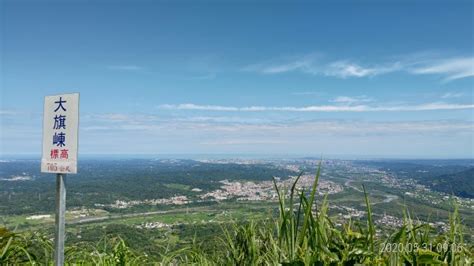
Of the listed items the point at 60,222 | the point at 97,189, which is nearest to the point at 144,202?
the point at 97,189

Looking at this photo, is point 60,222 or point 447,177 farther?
point 447,177

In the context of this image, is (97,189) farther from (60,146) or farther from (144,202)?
(60,146)

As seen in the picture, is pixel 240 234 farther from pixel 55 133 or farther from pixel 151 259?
pixel 55 133

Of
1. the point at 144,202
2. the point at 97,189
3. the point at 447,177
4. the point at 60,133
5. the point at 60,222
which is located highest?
the point at 60,133

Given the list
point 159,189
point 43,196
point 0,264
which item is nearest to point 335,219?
point 0,264

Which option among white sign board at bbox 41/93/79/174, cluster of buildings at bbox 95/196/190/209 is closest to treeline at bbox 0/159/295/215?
cluster of buildings at bbox 95/196/190/209

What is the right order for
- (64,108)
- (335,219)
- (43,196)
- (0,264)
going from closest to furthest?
(335,219) → (64,108) → (0,264) → (43,196)

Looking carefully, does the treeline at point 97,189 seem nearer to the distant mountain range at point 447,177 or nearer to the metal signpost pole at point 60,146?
the distant mountain range at point 447,177
